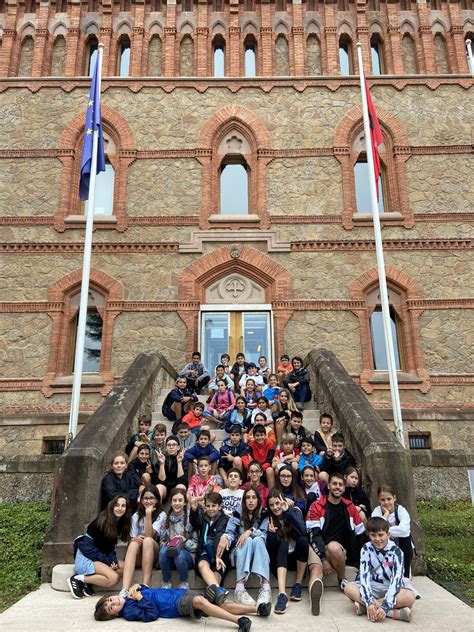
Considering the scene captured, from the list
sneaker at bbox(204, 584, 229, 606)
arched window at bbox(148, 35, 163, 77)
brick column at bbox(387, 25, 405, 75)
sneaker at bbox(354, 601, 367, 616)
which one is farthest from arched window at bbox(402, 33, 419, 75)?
sneaker at bbox(204, 584, 229, 606)

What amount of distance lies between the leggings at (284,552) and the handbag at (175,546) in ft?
3.15

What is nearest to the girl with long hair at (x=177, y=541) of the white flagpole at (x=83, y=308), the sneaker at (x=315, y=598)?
the sneaker at (x=315, y=598)

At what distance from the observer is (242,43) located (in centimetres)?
1658

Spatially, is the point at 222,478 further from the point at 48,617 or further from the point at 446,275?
the point at 446,275

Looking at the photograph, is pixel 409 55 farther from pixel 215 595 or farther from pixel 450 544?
pixel 215 595

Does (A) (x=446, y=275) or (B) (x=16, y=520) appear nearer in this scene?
(B) (x=16, y=520)

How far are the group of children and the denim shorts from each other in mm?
11

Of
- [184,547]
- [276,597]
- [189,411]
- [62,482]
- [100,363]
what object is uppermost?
[100,363]

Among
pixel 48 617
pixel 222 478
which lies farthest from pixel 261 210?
pixel 48 617

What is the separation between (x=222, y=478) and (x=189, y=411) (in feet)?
9.25

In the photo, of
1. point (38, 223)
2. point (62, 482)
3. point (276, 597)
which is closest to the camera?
point (276, 597)

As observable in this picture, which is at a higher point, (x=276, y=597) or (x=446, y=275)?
(x=446, y=275)

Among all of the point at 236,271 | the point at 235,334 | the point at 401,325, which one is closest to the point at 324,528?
the point at 235,334

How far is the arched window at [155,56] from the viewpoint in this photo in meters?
16.5
